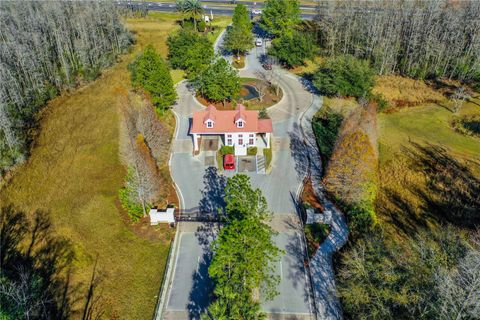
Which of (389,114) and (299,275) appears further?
(389,114)

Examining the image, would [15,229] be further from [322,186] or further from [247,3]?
[247,3]

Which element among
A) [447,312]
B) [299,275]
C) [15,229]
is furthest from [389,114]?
[15,229]

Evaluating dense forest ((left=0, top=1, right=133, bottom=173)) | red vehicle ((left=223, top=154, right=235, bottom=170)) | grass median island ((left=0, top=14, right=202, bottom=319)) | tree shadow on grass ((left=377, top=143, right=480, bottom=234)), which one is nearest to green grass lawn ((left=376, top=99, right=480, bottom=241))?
tree shadow on grass ((left=377, top=143, right=480, bottom=234))

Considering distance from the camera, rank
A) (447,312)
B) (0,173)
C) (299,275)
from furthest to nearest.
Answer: (0,173), (299,275), (447,312)

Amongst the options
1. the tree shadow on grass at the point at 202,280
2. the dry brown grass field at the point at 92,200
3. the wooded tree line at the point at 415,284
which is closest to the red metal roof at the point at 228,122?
the dry brown grass field at the point at 92,200

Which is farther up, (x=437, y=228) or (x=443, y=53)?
(x=443, y=53)

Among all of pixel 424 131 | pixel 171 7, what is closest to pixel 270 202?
pixel 424 131

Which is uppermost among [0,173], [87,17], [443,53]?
[87,17]

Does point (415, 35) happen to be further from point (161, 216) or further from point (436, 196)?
point (161, 216)
